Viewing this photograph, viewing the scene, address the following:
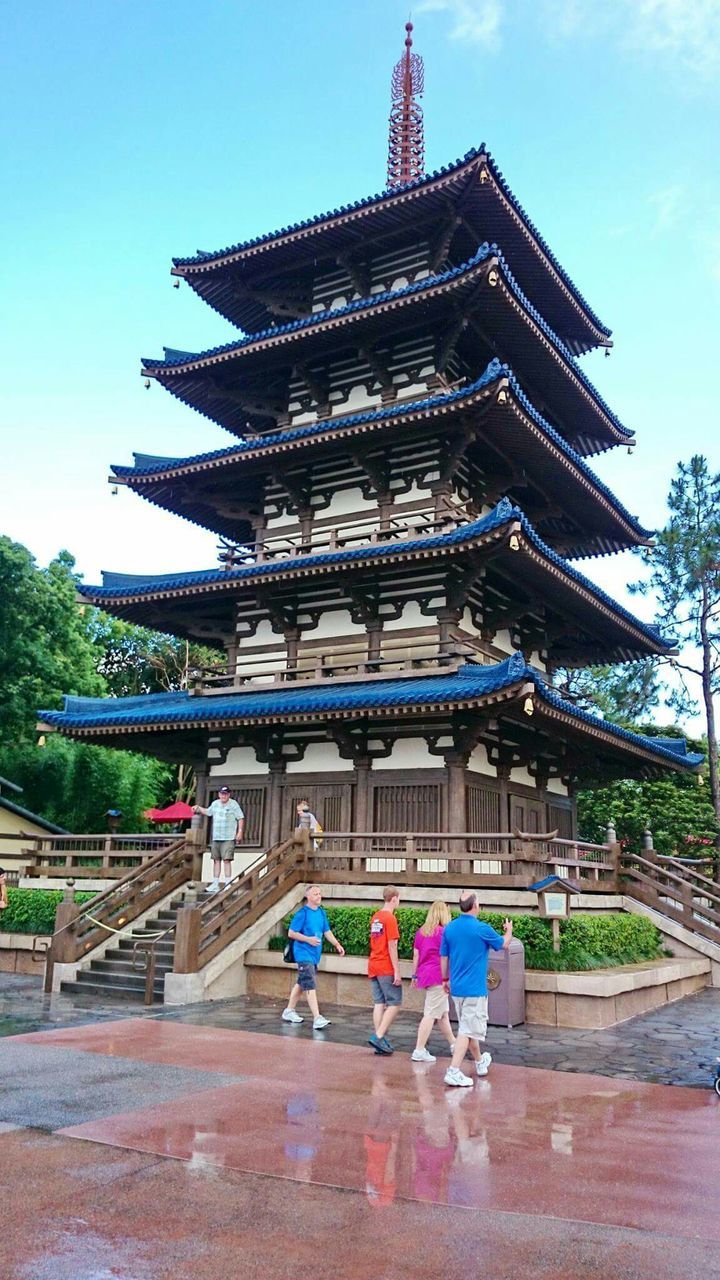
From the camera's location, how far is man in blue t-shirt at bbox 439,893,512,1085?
30.2ft

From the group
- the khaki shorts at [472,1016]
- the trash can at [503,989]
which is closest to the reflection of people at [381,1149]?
the khaki shorts at [472,1016]

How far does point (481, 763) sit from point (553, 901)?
5.63 meters

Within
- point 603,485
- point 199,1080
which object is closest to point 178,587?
point 603,485

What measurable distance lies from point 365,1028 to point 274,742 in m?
8.90

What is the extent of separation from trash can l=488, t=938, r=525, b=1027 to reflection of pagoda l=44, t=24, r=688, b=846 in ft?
15.8

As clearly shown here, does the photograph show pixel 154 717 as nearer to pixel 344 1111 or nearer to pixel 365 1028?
pixel 365 1028

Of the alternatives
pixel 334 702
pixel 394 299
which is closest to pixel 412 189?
pixel 394 299

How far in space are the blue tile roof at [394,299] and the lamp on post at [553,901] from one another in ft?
40.9

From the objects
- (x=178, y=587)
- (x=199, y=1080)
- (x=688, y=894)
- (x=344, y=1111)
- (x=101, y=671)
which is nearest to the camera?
(x=344, y=1111)

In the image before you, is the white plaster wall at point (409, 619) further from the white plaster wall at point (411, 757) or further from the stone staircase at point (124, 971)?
the stone staircase at point (124, 971)

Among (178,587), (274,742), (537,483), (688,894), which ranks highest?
(537,483)

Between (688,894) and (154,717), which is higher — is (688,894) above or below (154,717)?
below

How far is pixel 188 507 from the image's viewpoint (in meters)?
25.1

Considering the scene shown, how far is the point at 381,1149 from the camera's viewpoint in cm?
670
